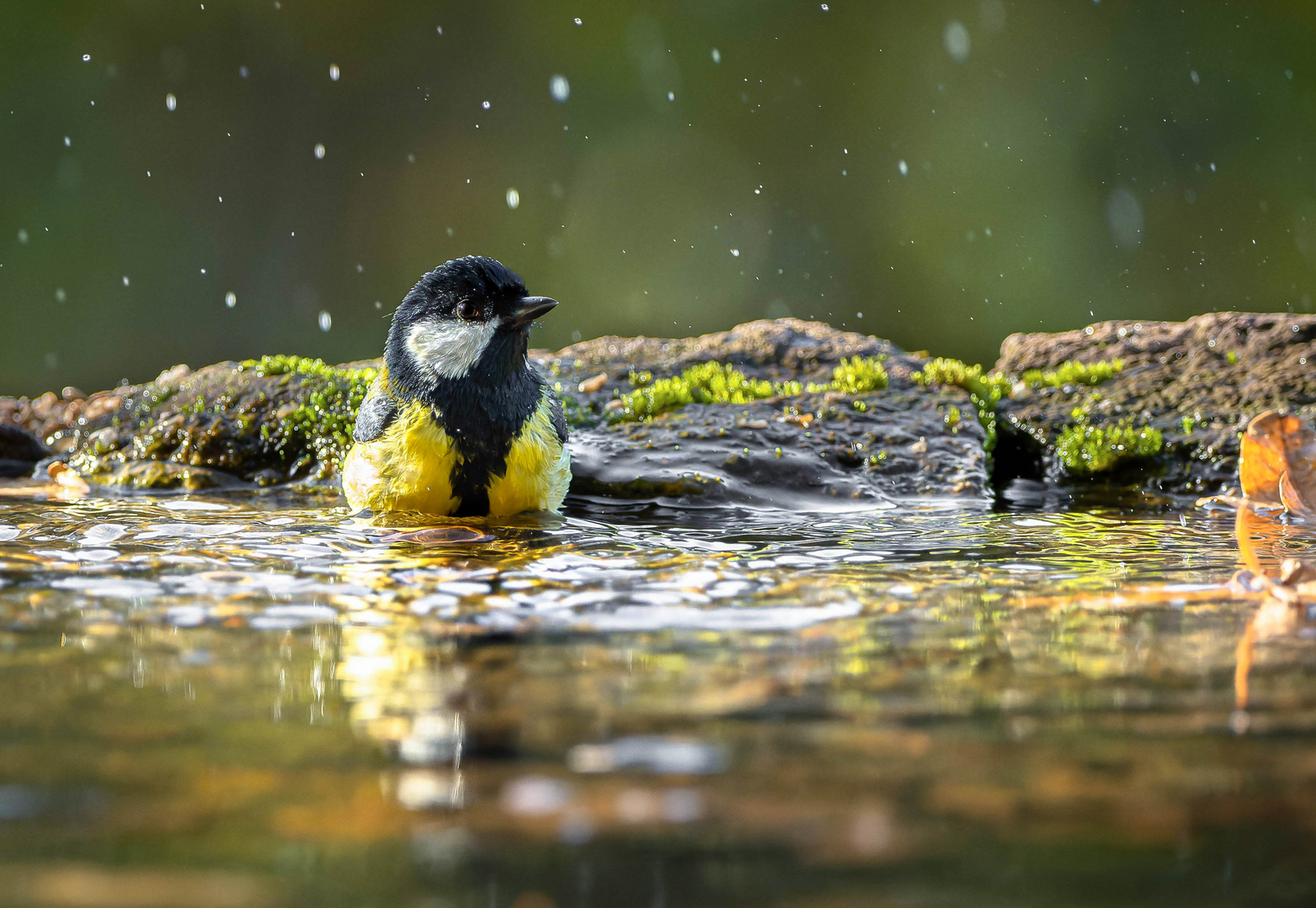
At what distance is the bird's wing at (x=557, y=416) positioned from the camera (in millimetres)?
3400

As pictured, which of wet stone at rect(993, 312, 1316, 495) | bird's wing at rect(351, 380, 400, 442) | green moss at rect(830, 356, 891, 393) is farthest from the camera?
green moss at rect(830, 356, 891, 393)

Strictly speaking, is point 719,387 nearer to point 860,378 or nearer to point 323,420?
point 860,378

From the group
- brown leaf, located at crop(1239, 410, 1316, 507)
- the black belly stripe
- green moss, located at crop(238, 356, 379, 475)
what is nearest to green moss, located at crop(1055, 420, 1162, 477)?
brown leaf, located at crop(1239, 410, 1316, 507)

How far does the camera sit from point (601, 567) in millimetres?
2188

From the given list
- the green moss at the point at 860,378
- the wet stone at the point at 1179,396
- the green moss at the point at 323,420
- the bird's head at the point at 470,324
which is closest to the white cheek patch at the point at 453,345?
the bird's head at the point at 470,324

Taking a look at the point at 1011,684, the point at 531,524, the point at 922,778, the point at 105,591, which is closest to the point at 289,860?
the point at 922,778

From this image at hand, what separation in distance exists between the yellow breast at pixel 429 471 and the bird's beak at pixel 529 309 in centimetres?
30

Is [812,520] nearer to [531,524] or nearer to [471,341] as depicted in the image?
[531,524]

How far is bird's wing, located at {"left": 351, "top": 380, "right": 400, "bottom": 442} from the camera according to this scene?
3174mm

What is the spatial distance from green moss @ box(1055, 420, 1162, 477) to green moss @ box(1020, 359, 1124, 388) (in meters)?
0.38

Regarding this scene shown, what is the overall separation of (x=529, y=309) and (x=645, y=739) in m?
2.18

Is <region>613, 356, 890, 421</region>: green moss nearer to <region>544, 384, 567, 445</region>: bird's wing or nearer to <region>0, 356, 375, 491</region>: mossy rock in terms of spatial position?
<region>544, 384, 567, 445</region>: bird's wing

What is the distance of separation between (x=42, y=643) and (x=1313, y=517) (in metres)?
3.06

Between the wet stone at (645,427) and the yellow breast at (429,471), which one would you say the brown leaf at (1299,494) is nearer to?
the wet stone at (645,427)
